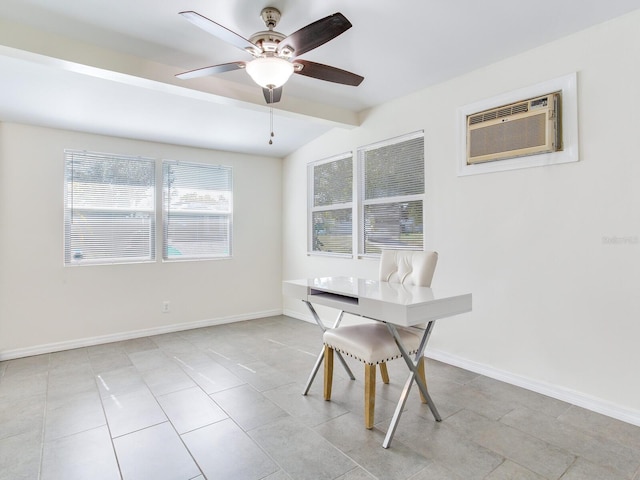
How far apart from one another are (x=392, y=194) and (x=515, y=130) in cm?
133

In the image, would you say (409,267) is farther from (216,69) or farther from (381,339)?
(216,69)

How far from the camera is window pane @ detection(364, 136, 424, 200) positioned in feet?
11.5

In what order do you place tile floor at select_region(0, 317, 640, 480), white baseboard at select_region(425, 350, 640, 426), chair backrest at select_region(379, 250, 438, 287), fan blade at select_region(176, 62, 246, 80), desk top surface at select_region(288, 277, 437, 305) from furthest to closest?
chair backrest at select_region(379, 250, 438, 287) < white baseboard at select_region(425, 350, 640, 426) < fan blade at select_region(176, 62, 246, 80) < desk top surface at select_region(288, 277, 437, 305) < tile floor at select_region(0, 317, 640, 480)

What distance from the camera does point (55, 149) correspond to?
3.70 meters

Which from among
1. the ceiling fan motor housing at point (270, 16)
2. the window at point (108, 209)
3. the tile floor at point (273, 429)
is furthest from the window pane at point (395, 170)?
the window at point (108, 209)

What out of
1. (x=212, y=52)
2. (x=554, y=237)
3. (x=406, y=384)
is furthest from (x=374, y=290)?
(x=212, y=52)

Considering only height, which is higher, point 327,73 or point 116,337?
point 327,73

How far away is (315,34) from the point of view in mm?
1815

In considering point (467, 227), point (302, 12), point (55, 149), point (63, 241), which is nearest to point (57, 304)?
point (63, 241)

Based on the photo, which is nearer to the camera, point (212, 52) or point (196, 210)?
point (212, 52)

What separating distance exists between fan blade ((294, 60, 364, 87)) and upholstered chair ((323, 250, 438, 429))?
1.30 meters

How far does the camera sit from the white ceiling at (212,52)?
7.11 feet

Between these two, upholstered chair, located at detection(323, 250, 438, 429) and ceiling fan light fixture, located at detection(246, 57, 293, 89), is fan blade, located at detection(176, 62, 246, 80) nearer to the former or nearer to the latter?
ceiling fan light fixture, located at detection(246, 57, 293, 89)

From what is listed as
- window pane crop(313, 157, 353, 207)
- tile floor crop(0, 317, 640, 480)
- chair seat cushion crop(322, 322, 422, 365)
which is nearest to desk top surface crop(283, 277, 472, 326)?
chair seat cushion crop(322, 322, 422, 365)
